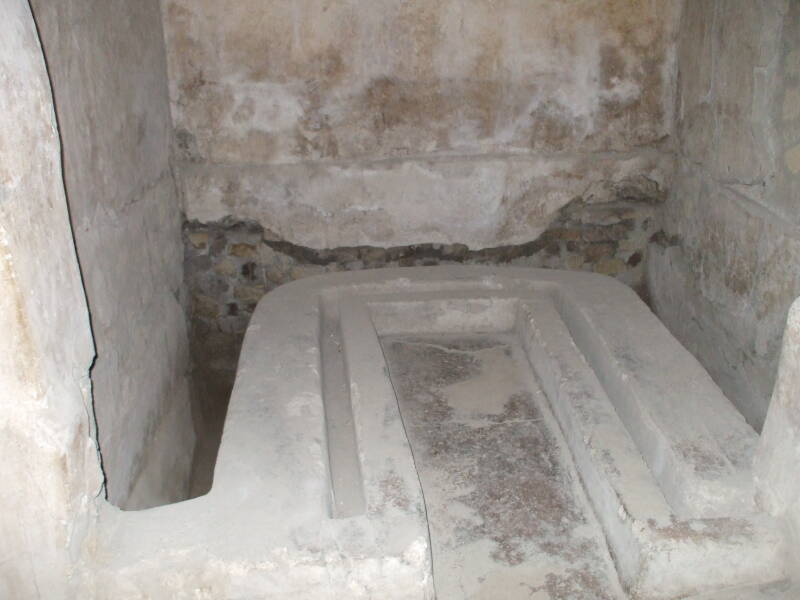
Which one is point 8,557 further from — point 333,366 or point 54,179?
point 333,366

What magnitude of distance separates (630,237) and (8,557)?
271 cm

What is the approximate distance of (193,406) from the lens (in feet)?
10.1

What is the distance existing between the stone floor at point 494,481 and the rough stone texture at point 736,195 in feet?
2.35

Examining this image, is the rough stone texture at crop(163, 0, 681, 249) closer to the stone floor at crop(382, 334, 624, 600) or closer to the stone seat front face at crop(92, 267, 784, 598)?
the stone seat front face at crop(92, 267, 784, 598)

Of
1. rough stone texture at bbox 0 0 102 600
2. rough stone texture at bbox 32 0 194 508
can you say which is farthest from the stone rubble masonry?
rough stone texture at bbox 0 0 102 600

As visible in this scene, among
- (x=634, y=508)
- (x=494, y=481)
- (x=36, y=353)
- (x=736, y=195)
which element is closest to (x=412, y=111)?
(x=736, y=195)

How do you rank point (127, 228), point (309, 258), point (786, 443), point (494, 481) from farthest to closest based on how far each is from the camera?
1. point (309, 258)
2. point (127, 228)
3. point (494, 481)
4. point (786, 443)

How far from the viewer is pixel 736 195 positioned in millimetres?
2529

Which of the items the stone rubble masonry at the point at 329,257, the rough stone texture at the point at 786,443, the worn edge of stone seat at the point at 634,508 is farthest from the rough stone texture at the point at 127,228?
the rough stone texture at the point at 786,443

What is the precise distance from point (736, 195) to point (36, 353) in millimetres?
2190

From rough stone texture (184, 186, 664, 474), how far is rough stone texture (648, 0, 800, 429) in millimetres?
215

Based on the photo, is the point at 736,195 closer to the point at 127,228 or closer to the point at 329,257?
the point at 329,257

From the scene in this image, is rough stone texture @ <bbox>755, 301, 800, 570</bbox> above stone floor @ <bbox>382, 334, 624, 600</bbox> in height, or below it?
above

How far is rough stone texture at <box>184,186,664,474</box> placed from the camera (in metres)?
3.21
